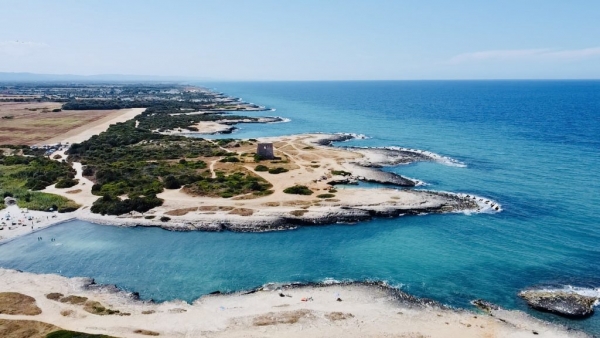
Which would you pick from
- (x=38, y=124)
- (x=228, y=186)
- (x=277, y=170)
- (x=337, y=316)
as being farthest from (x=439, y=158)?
(x=38, y=124)

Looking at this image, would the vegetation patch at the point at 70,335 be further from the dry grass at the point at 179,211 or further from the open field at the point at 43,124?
the open field at the point at 43,124

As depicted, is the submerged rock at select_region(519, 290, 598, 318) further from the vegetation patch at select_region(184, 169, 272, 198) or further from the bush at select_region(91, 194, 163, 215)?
the bush at select_region(91, 194, 163, 215)

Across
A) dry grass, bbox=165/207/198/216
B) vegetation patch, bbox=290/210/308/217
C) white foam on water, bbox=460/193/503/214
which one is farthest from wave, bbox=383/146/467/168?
dry grass, bbox=165/207/198/216

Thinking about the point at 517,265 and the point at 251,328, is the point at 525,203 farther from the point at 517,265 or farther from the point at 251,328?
the point at 251,328

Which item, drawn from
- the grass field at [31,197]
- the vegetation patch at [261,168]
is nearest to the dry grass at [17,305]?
the grass field at [31,197]

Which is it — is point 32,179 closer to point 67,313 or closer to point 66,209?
point 66,209
